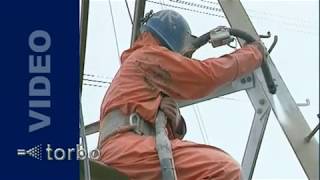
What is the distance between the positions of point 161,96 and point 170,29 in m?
0.35

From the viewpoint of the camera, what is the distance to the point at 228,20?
3592 millimetres

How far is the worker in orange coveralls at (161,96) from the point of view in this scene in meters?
2.57

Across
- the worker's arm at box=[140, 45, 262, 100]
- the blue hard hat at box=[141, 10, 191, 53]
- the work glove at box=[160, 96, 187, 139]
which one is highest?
the blue hard hat at box=[141, 10, 191, 53]

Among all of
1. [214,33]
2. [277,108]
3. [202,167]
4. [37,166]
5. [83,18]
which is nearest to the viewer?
[37,166]

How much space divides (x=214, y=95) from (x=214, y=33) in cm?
55

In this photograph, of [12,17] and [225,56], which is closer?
[12,17]

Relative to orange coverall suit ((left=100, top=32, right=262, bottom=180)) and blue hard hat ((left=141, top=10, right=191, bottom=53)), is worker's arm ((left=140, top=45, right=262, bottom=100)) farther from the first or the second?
blue hard hat ((left=141, top=10, right=191, bottom=53))

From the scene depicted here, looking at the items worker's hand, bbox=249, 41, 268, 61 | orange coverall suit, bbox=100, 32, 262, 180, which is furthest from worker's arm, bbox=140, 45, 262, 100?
worker's hand, bbox=249, 41, 268, 61

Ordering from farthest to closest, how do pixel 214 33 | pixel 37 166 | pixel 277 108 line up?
pixel 277 108, pixel 214 33, pixel 37 166

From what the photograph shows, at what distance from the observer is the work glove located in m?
2.76

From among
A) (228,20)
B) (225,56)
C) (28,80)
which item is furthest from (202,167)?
(228,20)

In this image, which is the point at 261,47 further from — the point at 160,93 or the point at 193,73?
the point at 160,93

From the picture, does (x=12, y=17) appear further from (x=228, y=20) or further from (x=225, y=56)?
(x=228, y=20)

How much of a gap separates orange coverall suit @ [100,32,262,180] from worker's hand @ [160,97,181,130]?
2 centimetres
